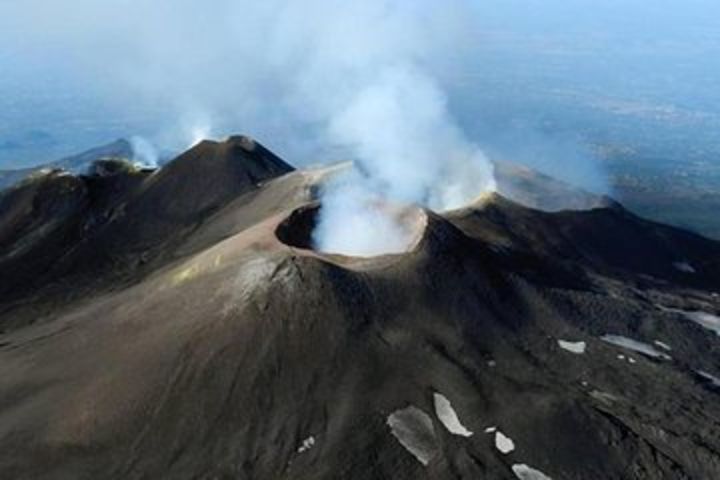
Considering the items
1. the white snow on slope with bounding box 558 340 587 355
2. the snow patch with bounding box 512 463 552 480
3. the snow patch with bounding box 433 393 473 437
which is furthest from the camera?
the white snow on slope with bounding box 558 340 587 355

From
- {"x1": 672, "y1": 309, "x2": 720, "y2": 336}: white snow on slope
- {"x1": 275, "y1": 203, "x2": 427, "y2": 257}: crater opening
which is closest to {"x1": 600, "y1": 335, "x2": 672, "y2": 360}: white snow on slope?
{"x1": 672, "y1": 309, "x2": 720, "y2": 336}: white snow on slope

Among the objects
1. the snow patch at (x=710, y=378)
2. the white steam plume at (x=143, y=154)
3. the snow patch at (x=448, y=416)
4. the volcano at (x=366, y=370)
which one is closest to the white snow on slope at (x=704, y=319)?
the volcano at (x=366, y=370)

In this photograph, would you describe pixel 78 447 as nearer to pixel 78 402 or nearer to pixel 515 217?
pixel 78 402

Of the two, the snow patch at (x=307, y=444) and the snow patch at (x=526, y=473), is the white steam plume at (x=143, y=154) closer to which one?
the snow patch at (x=307, y=444)

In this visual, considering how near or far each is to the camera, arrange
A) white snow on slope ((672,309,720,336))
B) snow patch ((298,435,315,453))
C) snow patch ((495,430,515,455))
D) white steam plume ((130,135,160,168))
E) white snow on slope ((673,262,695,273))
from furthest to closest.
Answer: white steam plume ((130,135,160,168)) < white snow on slope ((673,262,695,273)) < white snow on slope ((672,309,720,336)) < snow patch ((495,430,515,455)) < snow patch ((298,435,315,453))

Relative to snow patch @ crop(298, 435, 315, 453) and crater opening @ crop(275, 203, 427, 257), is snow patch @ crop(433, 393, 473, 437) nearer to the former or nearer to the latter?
snow patch @ crop(298, 435, 315, 453)

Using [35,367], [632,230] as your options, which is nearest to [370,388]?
[35,367]

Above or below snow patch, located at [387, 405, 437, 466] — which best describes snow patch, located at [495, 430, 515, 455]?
below

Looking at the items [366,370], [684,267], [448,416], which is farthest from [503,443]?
[684,267]
